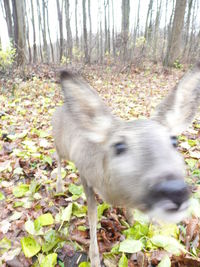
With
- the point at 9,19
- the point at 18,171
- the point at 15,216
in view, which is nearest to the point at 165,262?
the point at 15,216

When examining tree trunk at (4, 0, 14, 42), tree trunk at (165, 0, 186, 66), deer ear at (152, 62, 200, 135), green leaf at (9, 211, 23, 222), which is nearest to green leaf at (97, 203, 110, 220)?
green leaf at (9, 211, 23, 222)

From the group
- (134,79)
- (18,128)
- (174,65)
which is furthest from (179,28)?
(18,128)

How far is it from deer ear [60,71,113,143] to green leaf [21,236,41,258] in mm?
1433

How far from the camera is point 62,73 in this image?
197 centimetres

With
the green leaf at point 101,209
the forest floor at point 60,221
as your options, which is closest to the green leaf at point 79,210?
the forest floor at point 60,221

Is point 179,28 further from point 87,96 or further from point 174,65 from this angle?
point 87,96

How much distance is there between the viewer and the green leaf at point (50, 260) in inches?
92.3

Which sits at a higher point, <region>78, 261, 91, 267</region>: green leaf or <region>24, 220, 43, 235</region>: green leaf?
<region>24, 220, 43, 235</region>: green leaf

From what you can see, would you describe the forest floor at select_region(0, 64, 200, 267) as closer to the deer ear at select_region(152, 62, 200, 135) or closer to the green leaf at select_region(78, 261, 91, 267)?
the green leaf at select_region(78, 261, 91, 267)

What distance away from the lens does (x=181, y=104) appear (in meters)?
2.32

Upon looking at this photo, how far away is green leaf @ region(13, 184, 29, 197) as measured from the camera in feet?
11.6

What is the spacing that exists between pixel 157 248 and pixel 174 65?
48.8 feet

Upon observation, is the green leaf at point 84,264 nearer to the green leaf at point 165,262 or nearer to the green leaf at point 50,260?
the green leaf at point 50,260

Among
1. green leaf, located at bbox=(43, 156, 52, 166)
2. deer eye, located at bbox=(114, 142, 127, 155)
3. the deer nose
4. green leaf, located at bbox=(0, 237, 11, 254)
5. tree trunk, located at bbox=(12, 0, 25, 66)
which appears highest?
tree trunk, located at bbox=(12, 0, 25, 66)
